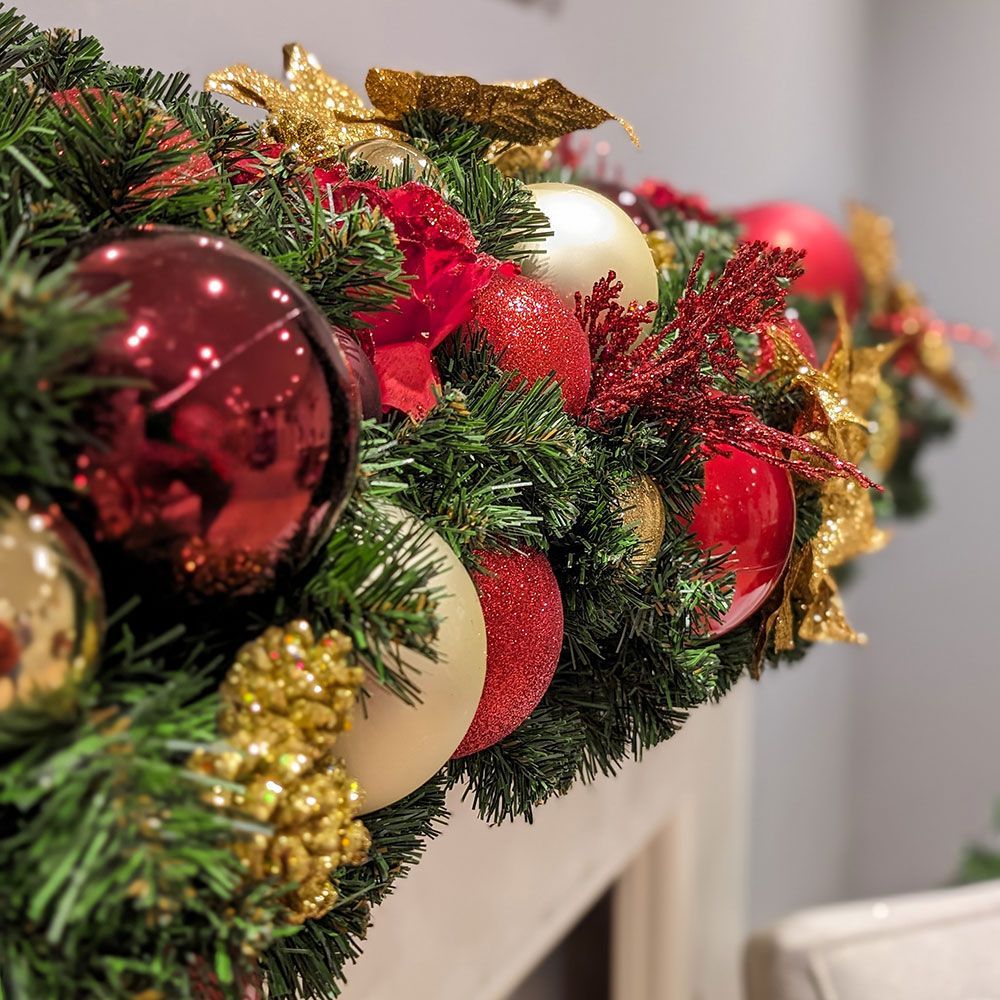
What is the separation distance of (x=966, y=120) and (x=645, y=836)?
6.10 feet

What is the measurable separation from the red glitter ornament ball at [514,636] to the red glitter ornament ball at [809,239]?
86 cm

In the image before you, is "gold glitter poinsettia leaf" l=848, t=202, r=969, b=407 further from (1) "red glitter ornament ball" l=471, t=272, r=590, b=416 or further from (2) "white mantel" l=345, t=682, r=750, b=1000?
(1) "red glitter ornament ball" l=471, t=272, r=590, b=416

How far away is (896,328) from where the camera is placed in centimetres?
140

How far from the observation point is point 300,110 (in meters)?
0.48

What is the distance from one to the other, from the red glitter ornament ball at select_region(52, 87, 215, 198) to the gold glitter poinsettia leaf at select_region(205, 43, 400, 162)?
0.08 metres

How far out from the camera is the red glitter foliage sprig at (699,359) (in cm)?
42

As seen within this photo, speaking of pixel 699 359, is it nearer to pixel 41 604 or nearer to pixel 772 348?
pixel 772 348

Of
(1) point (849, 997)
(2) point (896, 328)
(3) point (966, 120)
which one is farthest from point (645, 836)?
(3) point (966, 120)

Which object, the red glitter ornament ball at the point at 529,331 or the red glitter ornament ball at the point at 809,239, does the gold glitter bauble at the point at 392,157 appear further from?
the red glitter ornament ball at the point at 809,239

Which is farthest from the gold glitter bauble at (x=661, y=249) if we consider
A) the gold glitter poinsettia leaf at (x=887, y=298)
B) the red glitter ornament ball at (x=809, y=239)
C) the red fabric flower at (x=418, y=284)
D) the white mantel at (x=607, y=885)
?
the gold glitter poinsettia leaf at (x=887, y=298)

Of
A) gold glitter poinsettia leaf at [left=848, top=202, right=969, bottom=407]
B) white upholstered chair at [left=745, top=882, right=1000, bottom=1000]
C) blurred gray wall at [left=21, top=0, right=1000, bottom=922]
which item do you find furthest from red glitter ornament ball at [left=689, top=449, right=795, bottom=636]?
gold glitter poinsettia leaf at [left=848, top=202, right=969, bottom=407]

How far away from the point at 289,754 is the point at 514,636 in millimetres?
130

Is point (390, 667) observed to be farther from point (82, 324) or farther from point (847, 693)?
point (847, 693)

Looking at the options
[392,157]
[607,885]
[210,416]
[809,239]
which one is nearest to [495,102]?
[392,157]
